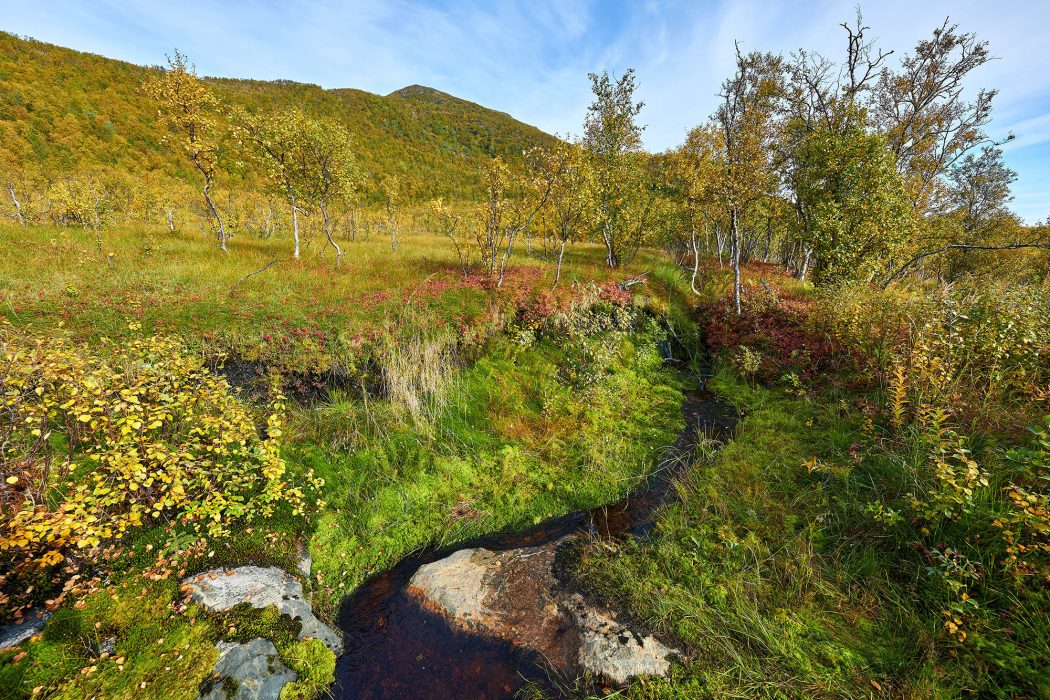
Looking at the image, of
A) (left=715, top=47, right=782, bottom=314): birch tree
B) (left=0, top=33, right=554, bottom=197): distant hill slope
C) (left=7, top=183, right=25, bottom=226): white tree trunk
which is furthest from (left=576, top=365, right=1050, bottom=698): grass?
(left=7, top=183, right=25, bottom=226): white tree trunk

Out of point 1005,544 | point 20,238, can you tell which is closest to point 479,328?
point 1005,544

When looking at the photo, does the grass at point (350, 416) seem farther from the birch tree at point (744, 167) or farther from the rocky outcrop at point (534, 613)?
the birch tree at point (744, 167)

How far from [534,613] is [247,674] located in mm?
3050

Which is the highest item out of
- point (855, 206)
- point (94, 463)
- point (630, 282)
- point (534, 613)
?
point (855, 206)

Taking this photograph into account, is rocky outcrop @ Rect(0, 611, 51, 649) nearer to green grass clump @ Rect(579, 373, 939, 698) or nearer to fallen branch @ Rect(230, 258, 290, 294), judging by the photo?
green grass clump @ Rect(579, 373, 939, 698)

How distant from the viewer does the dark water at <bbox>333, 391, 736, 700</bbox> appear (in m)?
4.01

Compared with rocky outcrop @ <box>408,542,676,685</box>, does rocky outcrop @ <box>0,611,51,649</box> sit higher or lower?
higher

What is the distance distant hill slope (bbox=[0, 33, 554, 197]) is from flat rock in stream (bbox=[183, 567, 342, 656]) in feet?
44.1

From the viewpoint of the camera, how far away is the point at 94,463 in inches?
200

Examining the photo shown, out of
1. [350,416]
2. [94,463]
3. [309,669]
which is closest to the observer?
[309,669]

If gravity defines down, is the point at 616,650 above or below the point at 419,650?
above

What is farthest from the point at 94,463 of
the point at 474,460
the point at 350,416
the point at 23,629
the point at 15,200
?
the point at 15,200

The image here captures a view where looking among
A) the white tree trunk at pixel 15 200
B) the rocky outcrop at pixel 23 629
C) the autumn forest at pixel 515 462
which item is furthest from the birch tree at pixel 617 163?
the white tree trunk at pixel 15 200

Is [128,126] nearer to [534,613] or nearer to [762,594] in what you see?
[534,613]
